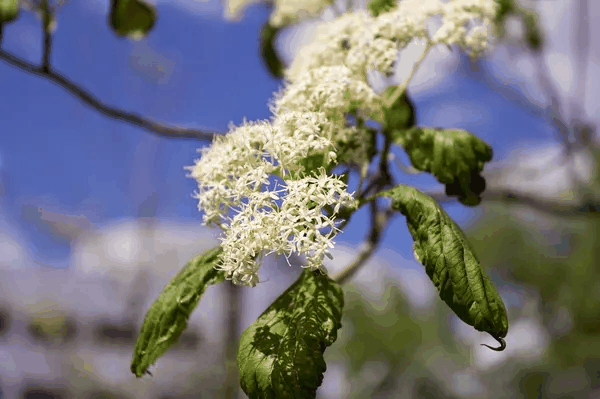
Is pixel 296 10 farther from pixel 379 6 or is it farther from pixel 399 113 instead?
pixel 399 113

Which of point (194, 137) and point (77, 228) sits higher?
point (194, 137)

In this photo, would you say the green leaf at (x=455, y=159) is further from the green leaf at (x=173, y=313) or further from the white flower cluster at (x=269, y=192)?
the green leaf at (x=173, y=313)

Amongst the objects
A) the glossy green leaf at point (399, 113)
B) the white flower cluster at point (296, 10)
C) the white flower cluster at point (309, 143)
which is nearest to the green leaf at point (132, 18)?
the white flower cluster at point (296, 10)

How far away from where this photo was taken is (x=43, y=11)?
2129 mm

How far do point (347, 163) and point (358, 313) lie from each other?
1795 cm

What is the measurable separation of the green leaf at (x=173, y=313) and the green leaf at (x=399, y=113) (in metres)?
0.70

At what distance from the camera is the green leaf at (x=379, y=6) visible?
180 cm

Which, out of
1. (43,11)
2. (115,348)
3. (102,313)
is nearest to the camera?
(43,11)

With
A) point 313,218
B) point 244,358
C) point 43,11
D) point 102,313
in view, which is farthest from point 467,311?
point 102,313

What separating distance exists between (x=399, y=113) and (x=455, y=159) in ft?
1.22

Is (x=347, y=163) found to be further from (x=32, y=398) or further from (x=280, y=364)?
(x=32, y=398)

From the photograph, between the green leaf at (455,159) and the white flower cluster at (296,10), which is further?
the white flower cluster at (296,10)

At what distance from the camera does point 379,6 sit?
5.92 feet

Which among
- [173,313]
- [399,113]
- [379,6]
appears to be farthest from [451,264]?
[379,6]
